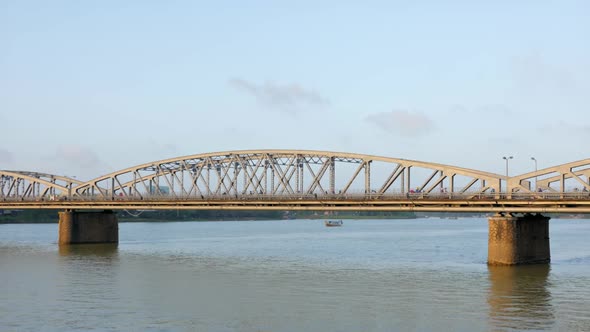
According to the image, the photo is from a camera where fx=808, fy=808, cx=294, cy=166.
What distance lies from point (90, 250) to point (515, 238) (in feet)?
173

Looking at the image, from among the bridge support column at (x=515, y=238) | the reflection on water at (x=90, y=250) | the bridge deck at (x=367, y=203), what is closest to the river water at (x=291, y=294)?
the bridge support column at (x=515, y=238)

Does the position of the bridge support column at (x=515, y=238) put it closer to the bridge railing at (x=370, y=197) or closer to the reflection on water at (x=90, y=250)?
the bridge railing at (x=370, y=197)

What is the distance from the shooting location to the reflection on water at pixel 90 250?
91.4 metres

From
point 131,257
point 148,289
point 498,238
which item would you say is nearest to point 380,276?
point 498,238

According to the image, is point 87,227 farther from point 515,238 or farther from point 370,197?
point 515,238

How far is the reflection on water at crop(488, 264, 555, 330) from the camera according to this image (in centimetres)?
4319

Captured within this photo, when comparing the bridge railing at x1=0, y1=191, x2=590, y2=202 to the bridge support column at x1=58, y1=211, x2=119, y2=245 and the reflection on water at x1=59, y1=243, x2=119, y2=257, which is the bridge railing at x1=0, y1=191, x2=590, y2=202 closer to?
the bridge support column at x1=58, y1=211, x2=119, y2=245

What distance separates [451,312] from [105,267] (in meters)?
→ 38.3

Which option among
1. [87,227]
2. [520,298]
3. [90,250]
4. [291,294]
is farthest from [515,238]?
[87,227]

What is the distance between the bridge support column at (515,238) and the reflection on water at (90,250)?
4305 centimetres

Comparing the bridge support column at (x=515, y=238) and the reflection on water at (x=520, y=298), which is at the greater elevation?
the bridge support column at (x=515, y=238)

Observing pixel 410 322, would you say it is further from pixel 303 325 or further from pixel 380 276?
pixel 380 276

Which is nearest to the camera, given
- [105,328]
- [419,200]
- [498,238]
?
[105,328]

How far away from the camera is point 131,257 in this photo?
87062 millimetres
